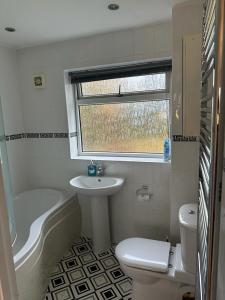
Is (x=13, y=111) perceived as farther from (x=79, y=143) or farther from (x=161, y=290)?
(x=161, y=290)

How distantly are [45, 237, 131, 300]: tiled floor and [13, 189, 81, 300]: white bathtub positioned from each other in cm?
10

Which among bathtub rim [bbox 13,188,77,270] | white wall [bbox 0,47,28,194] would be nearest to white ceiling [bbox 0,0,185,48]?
white wall [bbox 0,47,28,194]

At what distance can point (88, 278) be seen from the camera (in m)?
2.10

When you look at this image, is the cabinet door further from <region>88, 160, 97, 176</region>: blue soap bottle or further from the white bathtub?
the white bathtub

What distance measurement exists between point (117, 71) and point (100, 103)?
1.32ft

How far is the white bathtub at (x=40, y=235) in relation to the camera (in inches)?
67.2

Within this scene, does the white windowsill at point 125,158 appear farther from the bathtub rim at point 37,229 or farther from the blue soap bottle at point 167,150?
the bathtub rim at point 37,229

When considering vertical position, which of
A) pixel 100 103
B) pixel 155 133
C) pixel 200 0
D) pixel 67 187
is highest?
pixel 200 0

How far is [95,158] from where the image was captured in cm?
255

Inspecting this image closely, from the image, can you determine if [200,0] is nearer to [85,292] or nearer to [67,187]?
[67,187]

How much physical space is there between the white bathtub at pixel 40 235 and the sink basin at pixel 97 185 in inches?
11.1

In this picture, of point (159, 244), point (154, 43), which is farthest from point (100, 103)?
point (159, 244)

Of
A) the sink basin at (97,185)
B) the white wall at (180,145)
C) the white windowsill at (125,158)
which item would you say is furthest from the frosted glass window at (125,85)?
the sink basin at (97,185)

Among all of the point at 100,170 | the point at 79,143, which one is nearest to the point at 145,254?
the point at 100,170
